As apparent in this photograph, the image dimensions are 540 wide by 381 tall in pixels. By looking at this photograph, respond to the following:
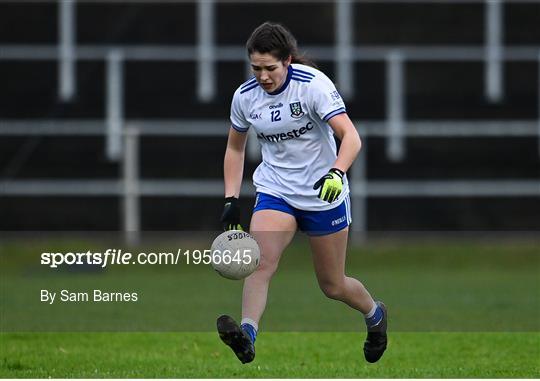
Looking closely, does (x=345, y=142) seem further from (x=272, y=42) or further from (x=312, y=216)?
(x=272, y=42)

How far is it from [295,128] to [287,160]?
8.6 inches

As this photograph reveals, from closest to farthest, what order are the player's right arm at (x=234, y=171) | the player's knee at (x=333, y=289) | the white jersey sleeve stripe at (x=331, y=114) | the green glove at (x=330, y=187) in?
the green glove at (x=330, y=187)
the white jersey sleeve stripe at (x=331, y=114)
the player's right arm at (x=234, y=171)
the player's knee at (x=333, y=289)

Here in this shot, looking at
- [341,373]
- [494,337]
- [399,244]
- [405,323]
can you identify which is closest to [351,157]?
[341,373]

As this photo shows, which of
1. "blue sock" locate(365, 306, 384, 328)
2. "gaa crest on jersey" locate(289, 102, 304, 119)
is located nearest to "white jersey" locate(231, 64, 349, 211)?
"gaa crest on jersey" locate(289, 102, 304, 119)

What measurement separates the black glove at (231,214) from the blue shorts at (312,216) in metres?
0.12

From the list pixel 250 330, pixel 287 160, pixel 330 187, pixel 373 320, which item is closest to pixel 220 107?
pixel 373 320

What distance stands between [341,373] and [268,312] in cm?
400

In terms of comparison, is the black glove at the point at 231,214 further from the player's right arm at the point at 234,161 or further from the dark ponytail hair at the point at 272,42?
the dark ponytail hair at the point at 272,42

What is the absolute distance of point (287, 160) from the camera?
31.0 feet

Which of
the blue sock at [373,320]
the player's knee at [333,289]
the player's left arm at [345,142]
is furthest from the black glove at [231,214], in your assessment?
the blue sock at [373,320]

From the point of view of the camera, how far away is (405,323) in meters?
13.3

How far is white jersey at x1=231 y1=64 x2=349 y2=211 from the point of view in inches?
365

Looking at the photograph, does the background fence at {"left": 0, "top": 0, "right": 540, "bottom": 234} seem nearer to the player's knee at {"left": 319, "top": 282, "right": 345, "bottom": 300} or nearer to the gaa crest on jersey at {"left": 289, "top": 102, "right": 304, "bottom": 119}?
the player's knee at {"left": 319, "top": 282, "right": 345, "bottom": 300}

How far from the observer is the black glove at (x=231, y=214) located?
31.2 ft
